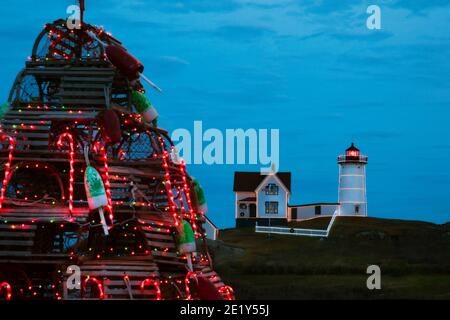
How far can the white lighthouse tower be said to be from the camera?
9769cm

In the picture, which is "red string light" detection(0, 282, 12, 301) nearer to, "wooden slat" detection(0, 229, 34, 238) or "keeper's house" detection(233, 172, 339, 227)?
"wooden slat" detection(0, 229, 34, 238)

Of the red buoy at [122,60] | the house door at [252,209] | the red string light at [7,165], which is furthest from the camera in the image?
the house door at [252,209]

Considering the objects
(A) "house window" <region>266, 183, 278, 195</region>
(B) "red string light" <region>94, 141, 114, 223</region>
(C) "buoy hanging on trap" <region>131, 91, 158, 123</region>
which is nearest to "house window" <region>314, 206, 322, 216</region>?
(A) "house window" <region>266, 183, 278, 195</region>

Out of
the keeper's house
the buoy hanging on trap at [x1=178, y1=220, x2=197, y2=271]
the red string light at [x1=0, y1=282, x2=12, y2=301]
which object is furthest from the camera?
the keeper's house

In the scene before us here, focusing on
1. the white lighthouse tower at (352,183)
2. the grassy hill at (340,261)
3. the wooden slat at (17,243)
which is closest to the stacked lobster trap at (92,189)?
the wooden slat at (17,243)

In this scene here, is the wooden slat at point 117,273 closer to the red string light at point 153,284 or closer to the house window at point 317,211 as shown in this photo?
the red string light at point 153,284

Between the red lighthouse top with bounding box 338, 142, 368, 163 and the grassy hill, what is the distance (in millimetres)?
8889

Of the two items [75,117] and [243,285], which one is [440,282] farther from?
[75,117]

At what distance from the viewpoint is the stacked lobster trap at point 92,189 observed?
1003 inches

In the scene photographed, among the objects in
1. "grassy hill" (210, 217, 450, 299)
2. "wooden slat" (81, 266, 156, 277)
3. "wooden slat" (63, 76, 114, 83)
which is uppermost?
"wooden slat" (63, 76, 114, 83)

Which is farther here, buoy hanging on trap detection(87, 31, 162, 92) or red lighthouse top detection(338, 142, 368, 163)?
red lighthouse top detection(338, 142, 368, 163)

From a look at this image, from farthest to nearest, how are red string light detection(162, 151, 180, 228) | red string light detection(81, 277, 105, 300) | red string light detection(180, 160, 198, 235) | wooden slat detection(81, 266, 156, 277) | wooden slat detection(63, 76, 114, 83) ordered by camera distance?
red string light detection(180, 160, 198, 235) → wooden slat detection(63, 76, 114, 83) → red string light detection(162, 151, 180, 228) → wooden slat detection(81, 266, 156, 277) → red string light detection(81, 277, 105, 300)

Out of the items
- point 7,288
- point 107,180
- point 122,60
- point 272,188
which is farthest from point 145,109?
point 272,188
